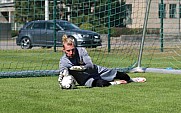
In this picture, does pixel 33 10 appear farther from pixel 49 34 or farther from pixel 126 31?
pixel 126 31

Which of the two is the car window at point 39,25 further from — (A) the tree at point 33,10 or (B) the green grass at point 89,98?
(B) the green grass at point 89,98

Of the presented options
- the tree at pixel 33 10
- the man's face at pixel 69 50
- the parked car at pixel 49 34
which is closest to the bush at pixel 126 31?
the parked car at pixel 49 34

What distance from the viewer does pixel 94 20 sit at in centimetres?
2088

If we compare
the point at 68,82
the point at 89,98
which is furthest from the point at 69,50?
the point at 89,98

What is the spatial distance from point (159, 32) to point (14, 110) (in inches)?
536

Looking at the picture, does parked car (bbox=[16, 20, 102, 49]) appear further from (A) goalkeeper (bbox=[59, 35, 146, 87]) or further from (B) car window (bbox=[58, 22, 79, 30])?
(A) goalkeeper (bbox=[59, 35, 146, 87])

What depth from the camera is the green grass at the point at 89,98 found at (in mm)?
7603

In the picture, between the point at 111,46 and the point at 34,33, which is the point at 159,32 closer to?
the point at 111,46

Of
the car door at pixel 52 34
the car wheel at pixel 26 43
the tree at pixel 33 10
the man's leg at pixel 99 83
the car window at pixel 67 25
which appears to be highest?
the tree at pixel 33 10

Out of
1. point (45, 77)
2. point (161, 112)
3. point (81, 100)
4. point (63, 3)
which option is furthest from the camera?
point (63, 3)

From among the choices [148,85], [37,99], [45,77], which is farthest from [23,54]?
[37,99]

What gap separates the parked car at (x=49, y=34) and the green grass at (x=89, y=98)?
10617 mm

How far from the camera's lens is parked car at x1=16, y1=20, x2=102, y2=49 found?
71.9 feet

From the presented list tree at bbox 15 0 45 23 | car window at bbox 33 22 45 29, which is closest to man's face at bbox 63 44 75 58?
tree at bbox 15 0 45 23
